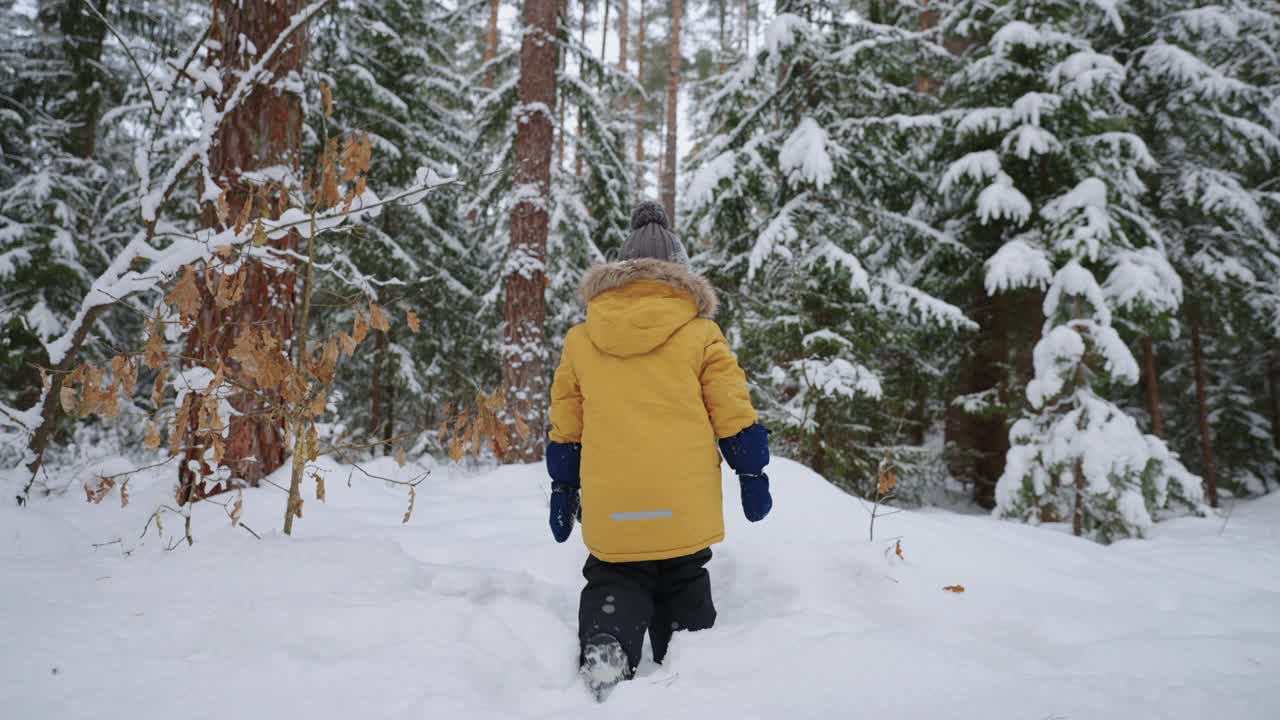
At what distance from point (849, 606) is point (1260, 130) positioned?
1008 cm

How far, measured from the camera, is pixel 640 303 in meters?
2.52

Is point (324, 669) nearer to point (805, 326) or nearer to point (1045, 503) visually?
point (805, 326)

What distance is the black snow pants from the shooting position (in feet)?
7.75

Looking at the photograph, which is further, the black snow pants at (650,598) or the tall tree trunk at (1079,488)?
the tall tree trunk at (1079,488)

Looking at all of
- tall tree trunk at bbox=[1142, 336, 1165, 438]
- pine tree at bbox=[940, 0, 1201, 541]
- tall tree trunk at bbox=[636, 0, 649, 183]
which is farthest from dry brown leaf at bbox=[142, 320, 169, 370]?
tall tree trunk at bbox=[636, 0, 649, 183]

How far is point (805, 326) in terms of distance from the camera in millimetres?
7199

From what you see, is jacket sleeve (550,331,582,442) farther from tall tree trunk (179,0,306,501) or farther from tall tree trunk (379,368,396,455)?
tall tree trunk (379,368,396,455)

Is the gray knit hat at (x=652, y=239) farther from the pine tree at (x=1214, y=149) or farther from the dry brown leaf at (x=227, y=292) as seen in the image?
the pine tree at (x=1214, y=149)

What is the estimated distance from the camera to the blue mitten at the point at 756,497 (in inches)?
98.9

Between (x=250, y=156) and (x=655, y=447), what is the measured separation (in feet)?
11.1

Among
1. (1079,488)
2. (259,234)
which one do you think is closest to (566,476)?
(259,234)

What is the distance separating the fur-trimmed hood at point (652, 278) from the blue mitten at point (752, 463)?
551mm

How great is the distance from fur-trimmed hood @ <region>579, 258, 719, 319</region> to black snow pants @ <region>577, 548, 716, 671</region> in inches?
43.8

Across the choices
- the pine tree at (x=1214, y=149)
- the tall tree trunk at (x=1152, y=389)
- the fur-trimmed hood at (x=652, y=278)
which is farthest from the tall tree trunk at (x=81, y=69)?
the tall tree trunk at (x=1152, y=389)
